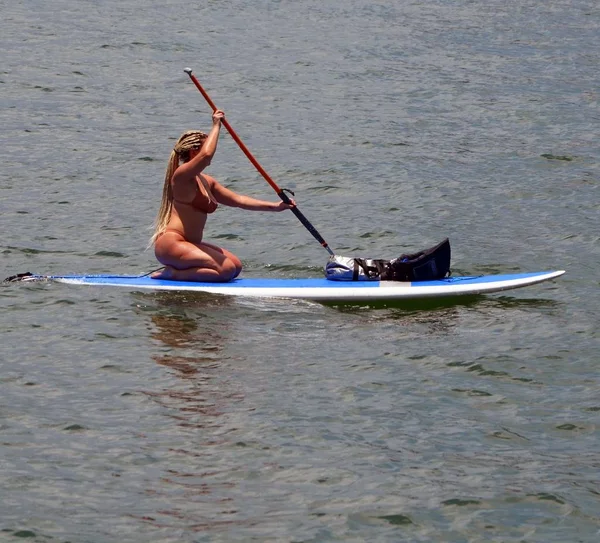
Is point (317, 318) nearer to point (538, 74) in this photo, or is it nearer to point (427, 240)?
point (427, 240)

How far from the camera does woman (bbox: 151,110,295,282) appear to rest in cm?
1101

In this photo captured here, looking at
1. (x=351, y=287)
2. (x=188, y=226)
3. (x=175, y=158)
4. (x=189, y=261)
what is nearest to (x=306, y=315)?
(x=351, y=287)

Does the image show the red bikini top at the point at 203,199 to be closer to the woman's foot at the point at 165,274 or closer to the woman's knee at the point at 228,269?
the woman's knee at the point at 228,269

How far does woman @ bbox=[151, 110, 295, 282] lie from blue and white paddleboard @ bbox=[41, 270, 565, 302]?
0.12 meters

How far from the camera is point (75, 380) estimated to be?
30.1ft

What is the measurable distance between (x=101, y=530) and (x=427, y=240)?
25.1 ft

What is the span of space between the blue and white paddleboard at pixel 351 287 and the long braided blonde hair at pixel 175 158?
0.55m

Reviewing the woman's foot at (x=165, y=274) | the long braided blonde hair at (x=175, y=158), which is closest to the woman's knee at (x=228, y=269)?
the woman's foot at (x=165, y=274)

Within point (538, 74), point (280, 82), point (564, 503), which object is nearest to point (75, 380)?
point (564, 503)

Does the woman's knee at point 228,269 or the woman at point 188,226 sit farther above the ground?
the woman at point 188,226

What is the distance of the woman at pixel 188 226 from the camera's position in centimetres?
1101

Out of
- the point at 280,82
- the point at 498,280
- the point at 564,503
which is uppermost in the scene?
the point at 280,82

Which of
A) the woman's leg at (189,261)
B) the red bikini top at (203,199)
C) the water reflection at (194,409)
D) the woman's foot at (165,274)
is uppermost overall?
the red bikini top at (203,199)

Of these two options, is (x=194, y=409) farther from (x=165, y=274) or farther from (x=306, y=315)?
(x=165, y=274)
